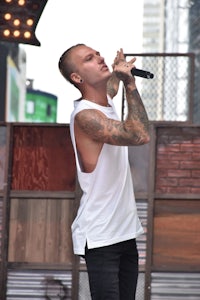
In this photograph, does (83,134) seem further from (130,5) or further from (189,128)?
(130,5)

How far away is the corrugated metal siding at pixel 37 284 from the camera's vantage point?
5699 mm

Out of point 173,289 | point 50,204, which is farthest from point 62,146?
point 173,289

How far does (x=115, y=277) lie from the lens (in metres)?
3.87

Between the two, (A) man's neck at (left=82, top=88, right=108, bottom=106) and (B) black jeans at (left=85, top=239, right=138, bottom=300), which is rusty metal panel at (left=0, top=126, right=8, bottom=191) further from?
(B) black jeans at (left=85, top=239, right=138, bottom=300)

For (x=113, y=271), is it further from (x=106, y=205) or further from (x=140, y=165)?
(x=140, y=165)

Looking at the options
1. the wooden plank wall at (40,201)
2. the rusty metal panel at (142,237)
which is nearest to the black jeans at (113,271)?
the rusty metal panel at (142,237)

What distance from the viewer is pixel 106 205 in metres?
3.91

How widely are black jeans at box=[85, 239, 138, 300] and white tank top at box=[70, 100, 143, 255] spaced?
5 centimetres

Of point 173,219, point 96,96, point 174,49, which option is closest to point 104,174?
point 96,96

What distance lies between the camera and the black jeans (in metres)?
3.84

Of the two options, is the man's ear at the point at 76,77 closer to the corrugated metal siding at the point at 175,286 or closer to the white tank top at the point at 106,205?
the white tank top at the point at 106,205

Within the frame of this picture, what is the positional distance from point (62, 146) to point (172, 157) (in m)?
0.76

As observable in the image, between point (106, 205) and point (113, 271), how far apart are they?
0.31 metres

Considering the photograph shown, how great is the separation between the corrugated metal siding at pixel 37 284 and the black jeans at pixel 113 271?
5.68 feet
